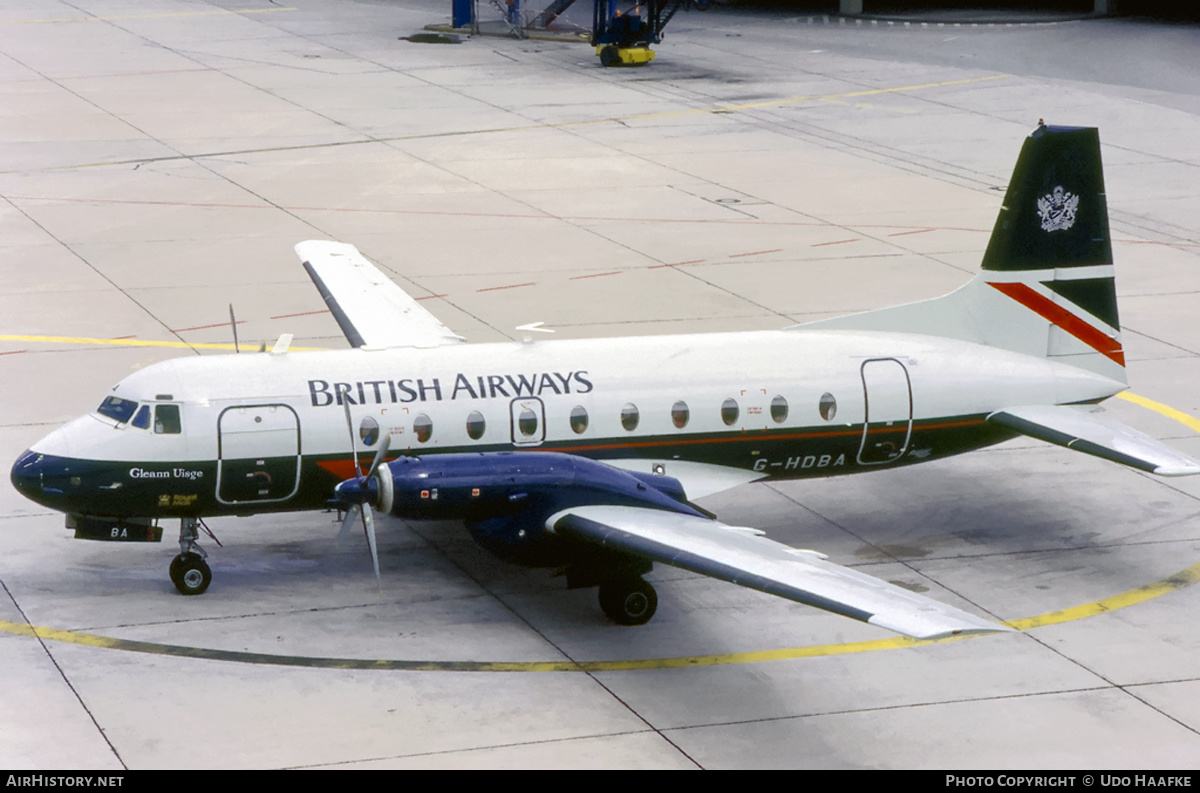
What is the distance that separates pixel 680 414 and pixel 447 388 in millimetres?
3272

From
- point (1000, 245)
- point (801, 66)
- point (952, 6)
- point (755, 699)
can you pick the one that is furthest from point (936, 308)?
point (952, 6)

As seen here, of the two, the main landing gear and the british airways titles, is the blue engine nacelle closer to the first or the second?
the british airways titles

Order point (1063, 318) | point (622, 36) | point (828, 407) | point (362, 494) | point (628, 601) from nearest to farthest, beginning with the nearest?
point (362, 494) < point (628, 601) < point (828, 407) < point (1063, 318) < point (622, 36)

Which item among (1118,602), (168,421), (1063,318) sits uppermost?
(1063,318)

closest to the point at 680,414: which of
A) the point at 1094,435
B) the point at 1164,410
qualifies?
the point at 1094,435

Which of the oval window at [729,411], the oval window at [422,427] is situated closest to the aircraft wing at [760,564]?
the oval window at [422,427]

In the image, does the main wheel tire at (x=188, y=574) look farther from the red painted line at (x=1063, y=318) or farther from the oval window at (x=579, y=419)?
the red painted line at (x=1063, y=318)

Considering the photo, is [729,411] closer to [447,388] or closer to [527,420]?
[527,420]

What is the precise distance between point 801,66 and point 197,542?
45.2 metres

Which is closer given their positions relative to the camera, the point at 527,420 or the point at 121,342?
the point at 527,420

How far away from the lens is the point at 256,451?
2169 cm

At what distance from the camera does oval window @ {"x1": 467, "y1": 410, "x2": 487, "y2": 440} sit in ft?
73.2

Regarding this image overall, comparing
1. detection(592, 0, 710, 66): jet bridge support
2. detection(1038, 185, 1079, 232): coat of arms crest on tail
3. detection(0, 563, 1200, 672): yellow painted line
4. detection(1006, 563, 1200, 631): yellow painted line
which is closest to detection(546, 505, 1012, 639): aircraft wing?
detection(0, 563, 1200, 672): yellow painted line

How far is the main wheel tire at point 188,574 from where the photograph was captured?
857 inches
